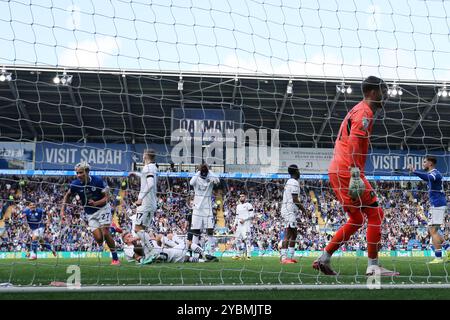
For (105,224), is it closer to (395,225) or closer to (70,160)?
(395,225)

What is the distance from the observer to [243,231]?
568 inches

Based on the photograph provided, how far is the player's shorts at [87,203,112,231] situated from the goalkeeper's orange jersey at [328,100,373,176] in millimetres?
4421

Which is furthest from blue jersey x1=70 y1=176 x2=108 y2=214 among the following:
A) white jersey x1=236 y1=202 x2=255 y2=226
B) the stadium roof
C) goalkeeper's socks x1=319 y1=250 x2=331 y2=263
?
white jersey x1=236 y1=202 x2=255 y2=226

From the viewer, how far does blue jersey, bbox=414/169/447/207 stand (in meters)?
8.74

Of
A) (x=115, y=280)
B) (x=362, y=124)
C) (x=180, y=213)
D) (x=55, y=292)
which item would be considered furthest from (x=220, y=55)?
(x=180, y=213)

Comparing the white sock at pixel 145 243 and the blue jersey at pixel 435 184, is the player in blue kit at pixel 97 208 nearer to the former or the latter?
the white sock at pixel 145 243

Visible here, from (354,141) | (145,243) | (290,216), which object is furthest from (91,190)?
(354,141)

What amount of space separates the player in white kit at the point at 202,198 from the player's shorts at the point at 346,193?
415cm

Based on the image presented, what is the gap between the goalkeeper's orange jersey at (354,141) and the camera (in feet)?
17.9

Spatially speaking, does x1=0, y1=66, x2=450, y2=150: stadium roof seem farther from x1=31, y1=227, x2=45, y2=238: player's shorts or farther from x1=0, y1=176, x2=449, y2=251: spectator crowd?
x1=31, y1=227, x2=45, y2=238: player's shorts

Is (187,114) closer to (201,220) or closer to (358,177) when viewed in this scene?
(201,220)

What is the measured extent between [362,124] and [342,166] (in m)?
0.51
